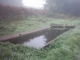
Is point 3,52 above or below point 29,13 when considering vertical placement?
below

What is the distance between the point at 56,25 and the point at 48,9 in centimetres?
932

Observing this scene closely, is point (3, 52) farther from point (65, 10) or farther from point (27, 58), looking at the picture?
point (65, 10)

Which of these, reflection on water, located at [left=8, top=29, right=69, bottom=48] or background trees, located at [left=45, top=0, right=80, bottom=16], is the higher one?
background trees, located at [left=45, top=0, right=80, bottom=16]

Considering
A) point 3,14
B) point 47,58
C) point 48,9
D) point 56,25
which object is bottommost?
point 47,58

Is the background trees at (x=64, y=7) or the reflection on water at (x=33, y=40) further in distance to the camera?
the background trees at (x=64, y=7)

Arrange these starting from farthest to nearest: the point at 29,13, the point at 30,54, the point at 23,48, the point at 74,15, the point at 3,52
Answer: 1. the point at 74,15
2. the point at 29,13
3. the point at 23,48
4. the point at 30,54
5. the point at 3,52

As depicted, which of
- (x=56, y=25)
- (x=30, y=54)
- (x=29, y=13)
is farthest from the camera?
(x=29, y=13)

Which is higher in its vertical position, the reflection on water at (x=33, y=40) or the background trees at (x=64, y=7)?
the background trees at (x=64, y=7)

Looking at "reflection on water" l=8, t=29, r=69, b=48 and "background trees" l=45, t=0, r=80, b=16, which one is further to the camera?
"background trees" l=45, t=0, r=80, b=16

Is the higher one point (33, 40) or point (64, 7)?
point (64, 7)

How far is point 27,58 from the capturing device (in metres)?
5.48

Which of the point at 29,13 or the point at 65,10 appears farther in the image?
the point at 65,10

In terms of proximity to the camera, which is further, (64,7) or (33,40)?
(64,7)

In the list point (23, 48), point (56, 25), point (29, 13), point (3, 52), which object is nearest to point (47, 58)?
point (23, 48)
